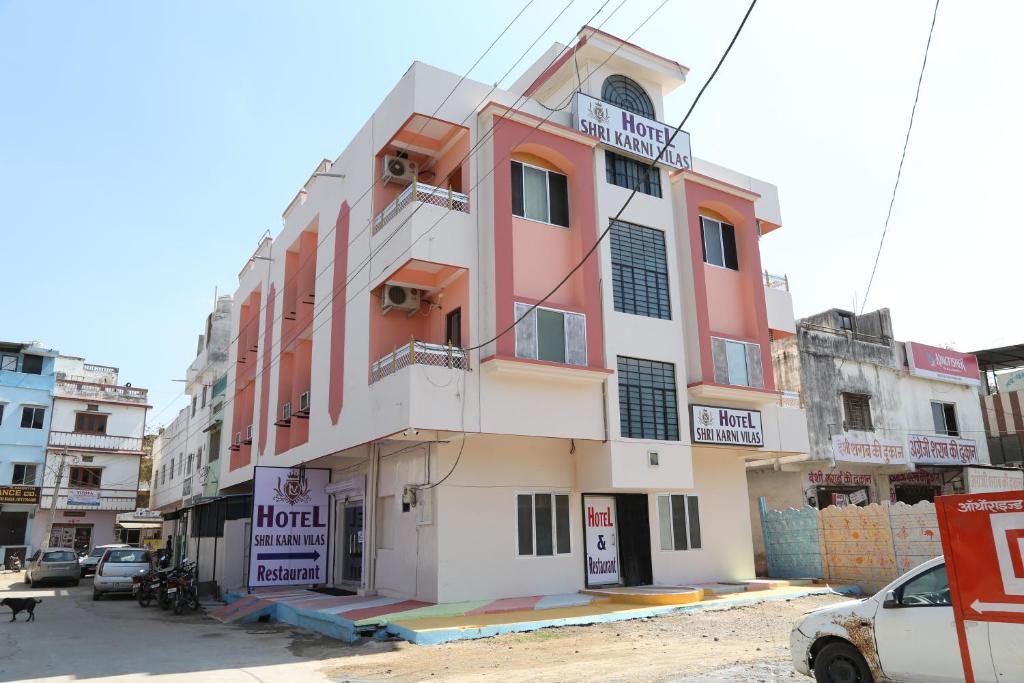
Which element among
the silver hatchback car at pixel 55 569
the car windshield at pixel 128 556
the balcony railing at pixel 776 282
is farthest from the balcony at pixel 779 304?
the silver hatchback car at pixel 55 569

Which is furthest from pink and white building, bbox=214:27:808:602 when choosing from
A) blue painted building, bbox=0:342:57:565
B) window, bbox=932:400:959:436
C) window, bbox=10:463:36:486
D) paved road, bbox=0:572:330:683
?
window, bbox=10:463:36:486

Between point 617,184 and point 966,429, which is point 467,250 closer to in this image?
point 617,184

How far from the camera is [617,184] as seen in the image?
19.1 m

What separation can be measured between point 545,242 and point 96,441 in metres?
38.9

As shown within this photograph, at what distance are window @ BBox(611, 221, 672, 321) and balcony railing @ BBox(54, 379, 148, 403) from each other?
39417 millimetres

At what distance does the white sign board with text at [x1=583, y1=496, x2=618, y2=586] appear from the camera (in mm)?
17438

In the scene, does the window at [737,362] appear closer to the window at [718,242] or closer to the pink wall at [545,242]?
the window at [718,242]

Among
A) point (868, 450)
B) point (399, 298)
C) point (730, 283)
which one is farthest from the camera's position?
point (868, 450)

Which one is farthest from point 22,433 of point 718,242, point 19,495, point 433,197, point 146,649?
point 718,242

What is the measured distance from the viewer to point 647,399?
58.5ft

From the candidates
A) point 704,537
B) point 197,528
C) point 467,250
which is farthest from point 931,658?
point 197,528

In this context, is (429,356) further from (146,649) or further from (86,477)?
(86,477)

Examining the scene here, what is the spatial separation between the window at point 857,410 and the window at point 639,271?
405 inches

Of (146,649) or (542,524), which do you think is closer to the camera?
(146,649)
